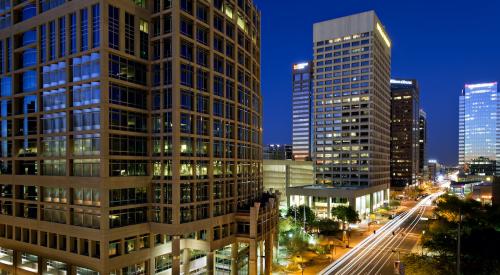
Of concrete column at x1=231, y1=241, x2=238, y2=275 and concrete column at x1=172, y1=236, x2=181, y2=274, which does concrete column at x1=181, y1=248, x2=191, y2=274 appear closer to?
concrete column at x1=172, y1=236, x2=181, y2=274

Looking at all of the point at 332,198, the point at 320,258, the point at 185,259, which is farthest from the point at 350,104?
the point at 185,259

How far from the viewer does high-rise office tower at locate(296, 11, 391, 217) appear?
476 feet

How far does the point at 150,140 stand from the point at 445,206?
7311 cm

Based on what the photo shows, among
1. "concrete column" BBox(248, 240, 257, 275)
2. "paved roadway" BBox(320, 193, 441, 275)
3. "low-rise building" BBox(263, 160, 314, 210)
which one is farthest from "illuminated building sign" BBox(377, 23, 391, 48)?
"concrete column" BBox(248, 240, 257, 275)

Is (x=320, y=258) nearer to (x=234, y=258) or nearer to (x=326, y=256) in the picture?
(x=326, y=256)

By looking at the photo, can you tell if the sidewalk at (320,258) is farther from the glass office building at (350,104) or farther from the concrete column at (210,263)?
the glass office building at (350,104)

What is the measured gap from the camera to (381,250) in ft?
279

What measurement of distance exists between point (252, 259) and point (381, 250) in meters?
38.0

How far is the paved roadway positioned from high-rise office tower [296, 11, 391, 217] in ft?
83.3

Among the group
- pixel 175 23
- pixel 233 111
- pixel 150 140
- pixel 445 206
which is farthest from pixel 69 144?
pixel 445 206

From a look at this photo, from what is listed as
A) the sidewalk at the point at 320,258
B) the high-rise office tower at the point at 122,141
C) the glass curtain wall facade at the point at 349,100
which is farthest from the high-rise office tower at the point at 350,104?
the high-rise office tower at the point at 122,141

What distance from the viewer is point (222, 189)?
64.2 meters

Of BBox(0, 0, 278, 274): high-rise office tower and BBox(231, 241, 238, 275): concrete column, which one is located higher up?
BBox(0, 0, 278, 274): high-rise office tower

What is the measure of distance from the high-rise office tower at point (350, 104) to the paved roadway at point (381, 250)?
83.3ft
